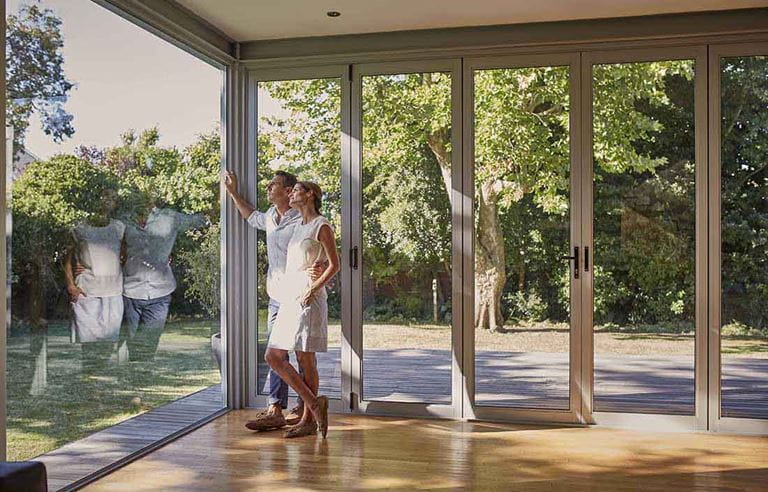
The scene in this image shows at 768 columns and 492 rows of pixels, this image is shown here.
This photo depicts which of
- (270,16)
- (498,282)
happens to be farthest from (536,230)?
(270,16)

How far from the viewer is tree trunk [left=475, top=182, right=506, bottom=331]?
5.55 metres

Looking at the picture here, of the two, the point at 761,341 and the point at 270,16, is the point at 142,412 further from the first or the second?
the point at 761,341

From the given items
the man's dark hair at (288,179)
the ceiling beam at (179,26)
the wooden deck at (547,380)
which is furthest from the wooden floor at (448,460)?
the ceiling beam at (179,26)

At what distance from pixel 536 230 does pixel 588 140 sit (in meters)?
0.70

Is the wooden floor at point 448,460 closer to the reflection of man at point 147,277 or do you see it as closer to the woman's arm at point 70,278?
the reflection of man at point 147,277

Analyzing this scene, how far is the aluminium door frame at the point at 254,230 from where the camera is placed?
577 cm

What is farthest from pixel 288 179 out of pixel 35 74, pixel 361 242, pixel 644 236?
pixel 644 236

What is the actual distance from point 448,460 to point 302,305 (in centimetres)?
134

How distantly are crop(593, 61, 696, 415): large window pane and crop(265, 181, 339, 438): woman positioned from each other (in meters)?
1.84

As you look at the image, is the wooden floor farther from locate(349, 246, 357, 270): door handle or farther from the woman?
locate(349, 246, 357, 270): door handle

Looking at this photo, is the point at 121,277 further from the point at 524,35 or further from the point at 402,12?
the point at 524,35

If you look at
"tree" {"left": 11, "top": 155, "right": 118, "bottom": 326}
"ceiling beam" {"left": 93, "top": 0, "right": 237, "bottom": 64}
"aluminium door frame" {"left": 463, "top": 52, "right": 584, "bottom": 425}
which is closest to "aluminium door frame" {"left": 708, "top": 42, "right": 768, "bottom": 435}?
"aluminium door frame" {"left": 463, "top": 52, "right": 584, "bottom": 425}

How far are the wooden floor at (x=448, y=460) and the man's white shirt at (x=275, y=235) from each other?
1.02 metres

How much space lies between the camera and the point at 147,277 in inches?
190
